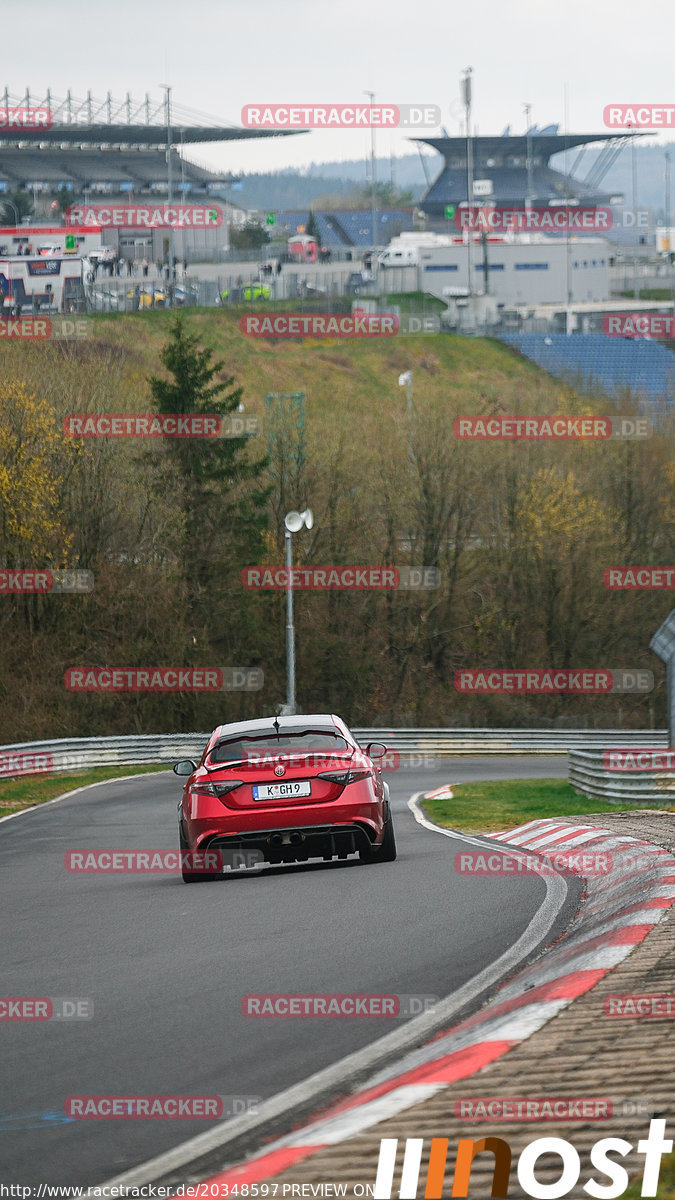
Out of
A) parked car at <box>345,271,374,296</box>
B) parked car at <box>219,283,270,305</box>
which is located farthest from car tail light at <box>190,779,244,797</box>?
parked car at <box>345,271,374,296</box>

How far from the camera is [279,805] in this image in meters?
11.7

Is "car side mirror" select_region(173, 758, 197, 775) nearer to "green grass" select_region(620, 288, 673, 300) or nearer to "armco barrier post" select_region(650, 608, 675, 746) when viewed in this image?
"armco barrier post" select_region(650, 608, 675, 746)

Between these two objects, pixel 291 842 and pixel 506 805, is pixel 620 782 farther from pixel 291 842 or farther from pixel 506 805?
pixel 291 842

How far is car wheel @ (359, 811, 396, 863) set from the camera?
12.2m

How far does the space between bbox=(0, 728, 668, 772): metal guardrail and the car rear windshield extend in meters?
21.6

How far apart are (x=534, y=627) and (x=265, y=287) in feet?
148

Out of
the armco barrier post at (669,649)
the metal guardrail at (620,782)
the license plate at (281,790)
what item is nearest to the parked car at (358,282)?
the metal guardrail at (620,782)

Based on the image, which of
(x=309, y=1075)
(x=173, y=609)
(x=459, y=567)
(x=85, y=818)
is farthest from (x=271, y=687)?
(x=309, y=1075)

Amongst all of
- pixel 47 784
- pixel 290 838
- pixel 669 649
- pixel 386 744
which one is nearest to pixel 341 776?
pixel 290 838

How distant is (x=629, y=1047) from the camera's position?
18.0 ft

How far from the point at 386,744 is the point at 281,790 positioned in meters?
31.2

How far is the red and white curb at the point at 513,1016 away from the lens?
4816 mm

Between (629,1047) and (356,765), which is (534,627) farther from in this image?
(629,1047)

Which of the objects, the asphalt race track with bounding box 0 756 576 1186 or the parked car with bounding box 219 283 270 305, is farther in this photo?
the parked car with bounding box 219 283 270 305
